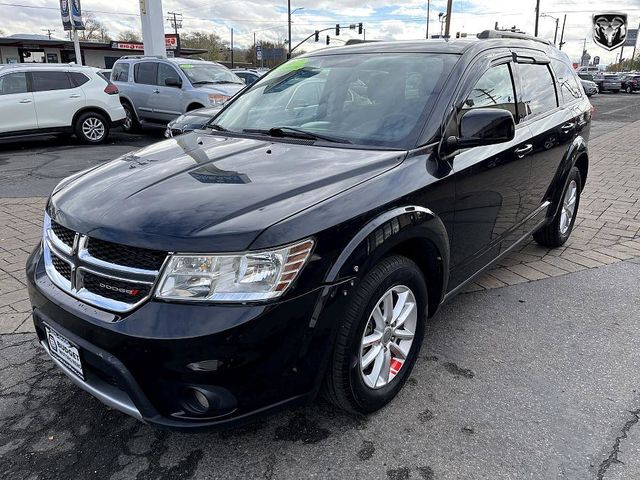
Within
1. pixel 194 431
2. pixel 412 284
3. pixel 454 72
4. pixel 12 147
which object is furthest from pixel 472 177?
pixel 12 147

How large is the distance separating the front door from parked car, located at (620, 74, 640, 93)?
44725mm

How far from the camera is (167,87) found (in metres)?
11.9

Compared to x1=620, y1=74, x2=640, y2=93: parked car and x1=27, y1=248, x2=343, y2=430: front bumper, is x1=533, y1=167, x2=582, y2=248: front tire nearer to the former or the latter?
x1=27, y1=248, x2=343, y2=430: front bumper

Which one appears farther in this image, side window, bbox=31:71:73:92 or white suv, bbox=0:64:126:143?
side window, bbox=31:71:73:92

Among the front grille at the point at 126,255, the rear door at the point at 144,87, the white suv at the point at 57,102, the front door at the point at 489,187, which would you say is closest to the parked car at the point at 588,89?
the front door at the point at 489,187

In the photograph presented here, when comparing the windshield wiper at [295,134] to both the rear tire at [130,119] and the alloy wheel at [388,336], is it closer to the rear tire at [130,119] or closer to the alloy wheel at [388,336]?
the alloy wheel at [388,336]

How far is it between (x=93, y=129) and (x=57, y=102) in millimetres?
923

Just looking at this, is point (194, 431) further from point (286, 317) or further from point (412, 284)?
point (412, 284)

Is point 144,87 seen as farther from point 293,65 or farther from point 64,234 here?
point 64,234

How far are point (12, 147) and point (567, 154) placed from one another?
11198 millimetres

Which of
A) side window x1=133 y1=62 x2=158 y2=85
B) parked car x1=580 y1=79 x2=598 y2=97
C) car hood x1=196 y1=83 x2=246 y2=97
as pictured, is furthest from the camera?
side window x1=133 y1=62 x2=158 y2=85

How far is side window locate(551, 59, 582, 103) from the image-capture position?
4.50 metres

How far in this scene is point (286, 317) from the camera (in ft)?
6.43

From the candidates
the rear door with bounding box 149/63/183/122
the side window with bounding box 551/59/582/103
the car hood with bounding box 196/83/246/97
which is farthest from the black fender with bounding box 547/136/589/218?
the rear door with bounding box 149/63/183/122
